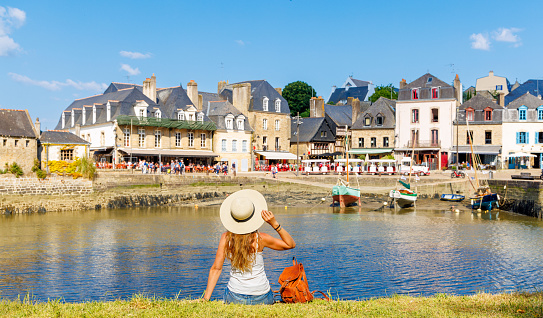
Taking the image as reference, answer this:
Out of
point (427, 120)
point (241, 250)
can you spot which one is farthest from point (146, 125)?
point (241, 250)

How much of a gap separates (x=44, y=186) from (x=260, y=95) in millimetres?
28702

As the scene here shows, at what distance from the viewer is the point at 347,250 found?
2027 cm

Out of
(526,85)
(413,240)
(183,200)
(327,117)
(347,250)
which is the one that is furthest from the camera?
(526,85)

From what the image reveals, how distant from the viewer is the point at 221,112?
55.1 m

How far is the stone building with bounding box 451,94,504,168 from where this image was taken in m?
52.8

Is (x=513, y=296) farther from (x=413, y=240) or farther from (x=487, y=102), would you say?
(x=487, y=102)

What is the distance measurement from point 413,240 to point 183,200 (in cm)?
2283

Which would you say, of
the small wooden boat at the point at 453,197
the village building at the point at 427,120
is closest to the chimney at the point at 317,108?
the village building at the point at 427,120

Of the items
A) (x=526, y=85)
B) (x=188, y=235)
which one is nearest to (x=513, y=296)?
(x=188, y=235)

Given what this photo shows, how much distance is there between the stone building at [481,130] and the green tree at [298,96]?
34.4m

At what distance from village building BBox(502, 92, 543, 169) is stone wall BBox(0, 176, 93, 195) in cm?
3920

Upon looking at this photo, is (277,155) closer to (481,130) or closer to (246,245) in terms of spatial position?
(481,130)

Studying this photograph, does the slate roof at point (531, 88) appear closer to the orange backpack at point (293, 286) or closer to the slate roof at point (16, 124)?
the slate roof at point (16, 124)

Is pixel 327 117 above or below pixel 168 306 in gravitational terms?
above
